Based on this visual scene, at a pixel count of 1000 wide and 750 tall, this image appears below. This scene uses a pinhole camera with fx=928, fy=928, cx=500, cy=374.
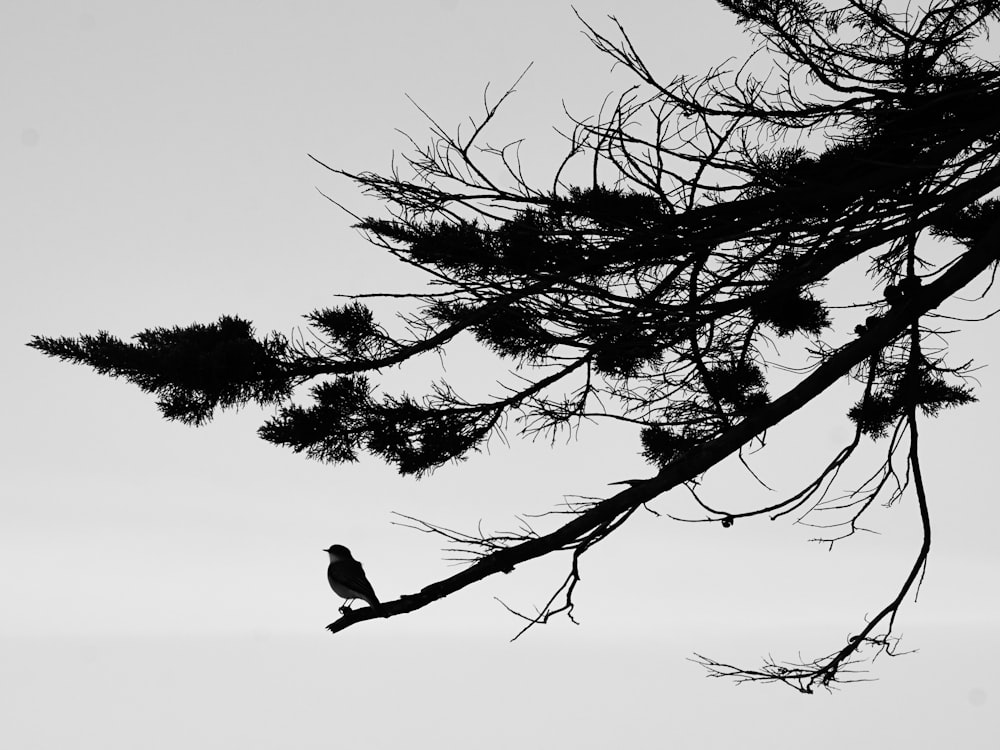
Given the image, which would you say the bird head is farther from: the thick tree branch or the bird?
the thick tree branch

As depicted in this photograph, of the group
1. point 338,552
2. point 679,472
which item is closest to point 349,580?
point 338,552

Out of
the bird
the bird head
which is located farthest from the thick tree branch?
the bird head

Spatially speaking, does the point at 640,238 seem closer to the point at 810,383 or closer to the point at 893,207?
the point at 810,383

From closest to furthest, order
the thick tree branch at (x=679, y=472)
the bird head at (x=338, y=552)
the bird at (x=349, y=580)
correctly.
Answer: the thick tree branch at (x=679, y=472), the bird at (x=349, y=580), the bird head at (x=338, y=552)

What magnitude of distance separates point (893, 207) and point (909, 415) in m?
1.16

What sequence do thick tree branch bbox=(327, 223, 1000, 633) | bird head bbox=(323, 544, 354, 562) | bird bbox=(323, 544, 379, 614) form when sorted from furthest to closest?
1. bird head bbox=(323, 544, 354, 562)
2. bird bbox=(323, 544, 379, 614)
3. thick tree branch bbox=(327, 223, 1000, 633)

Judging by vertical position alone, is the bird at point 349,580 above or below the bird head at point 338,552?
below

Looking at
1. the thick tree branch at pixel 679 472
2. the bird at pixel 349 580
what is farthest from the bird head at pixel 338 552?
the thick tree branch at pixel 679 472

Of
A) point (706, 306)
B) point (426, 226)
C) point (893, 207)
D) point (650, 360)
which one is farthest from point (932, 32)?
point (426, 226)

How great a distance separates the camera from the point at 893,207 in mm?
4457

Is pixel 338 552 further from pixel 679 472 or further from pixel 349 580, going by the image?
pixel 679 472

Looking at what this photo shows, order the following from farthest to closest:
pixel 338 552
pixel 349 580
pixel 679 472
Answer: pixel 338 552 < pixel 349 580 < pixel 679 472

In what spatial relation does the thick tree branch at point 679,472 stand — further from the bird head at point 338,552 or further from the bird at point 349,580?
the bird head at point 338,552

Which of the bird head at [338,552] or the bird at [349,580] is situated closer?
the bird at [349,580]
